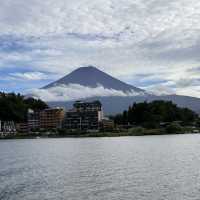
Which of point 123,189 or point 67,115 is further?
point 67,115

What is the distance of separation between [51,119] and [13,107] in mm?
15147

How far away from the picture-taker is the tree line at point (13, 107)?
503ft

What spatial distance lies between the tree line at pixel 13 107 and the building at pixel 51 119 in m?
9.29

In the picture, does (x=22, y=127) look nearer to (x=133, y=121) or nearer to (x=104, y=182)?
(x=133, y=121)

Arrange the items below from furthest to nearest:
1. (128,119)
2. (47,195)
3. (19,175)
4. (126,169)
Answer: (128,119), (126,169), (19,175), (47,195)

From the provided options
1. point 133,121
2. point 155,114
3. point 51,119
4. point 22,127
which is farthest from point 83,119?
point 155,114

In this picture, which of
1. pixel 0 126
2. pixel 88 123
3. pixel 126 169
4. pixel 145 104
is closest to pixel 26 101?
pixel 0 126

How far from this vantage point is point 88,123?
142 m

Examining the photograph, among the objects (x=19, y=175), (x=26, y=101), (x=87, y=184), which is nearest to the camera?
(x=87, y=184)

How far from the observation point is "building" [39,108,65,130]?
150m

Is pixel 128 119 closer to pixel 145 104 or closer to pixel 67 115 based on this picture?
pixel 145 104

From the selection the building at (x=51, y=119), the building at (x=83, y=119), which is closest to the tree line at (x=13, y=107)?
the building at (x=51, y=119)

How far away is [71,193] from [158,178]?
20.1 feet

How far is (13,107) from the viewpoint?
508ft
